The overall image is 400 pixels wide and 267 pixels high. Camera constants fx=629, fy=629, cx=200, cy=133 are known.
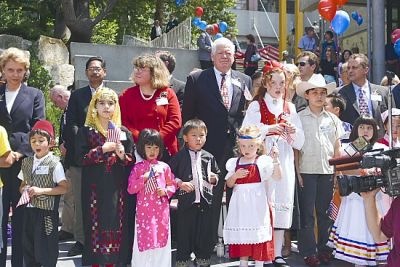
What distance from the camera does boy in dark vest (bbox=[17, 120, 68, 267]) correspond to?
5.30 metres

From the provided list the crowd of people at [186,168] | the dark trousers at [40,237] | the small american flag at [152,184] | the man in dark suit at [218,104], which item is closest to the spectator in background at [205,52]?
the crowd of people at [186,168]

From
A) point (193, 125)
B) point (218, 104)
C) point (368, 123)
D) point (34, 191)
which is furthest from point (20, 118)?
point (368, 123)

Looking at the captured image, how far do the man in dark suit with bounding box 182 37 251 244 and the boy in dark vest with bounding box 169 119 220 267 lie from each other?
241 millimetres

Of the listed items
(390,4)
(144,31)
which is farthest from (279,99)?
(144,31)

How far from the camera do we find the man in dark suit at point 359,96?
6824mm

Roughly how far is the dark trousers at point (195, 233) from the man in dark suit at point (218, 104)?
22 centimetres

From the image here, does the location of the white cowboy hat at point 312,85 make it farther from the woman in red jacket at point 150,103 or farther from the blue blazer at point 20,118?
the blue blazer at point 20,118

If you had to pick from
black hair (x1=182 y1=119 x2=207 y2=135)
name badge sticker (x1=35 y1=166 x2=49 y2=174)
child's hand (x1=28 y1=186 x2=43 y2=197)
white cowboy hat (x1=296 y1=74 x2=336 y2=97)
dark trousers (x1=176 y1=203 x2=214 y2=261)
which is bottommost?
dark trousers (x1=176 y1=203 x2=214 y2=261)

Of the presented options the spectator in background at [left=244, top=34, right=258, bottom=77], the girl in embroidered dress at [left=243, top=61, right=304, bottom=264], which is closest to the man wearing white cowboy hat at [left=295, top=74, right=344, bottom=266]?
the girl in embroidered dress at [left=243, top=61, right=304, bottom=264]

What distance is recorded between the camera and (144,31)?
26688 millimetres

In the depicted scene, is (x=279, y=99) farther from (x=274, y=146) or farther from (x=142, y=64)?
(x=142, y=64)

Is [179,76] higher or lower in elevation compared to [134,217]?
higher

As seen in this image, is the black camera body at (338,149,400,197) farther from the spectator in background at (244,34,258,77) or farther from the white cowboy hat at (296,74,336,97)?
the spectator in background at (244,34,258,77)

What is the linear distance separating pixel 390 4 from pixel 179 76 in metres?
8.49
